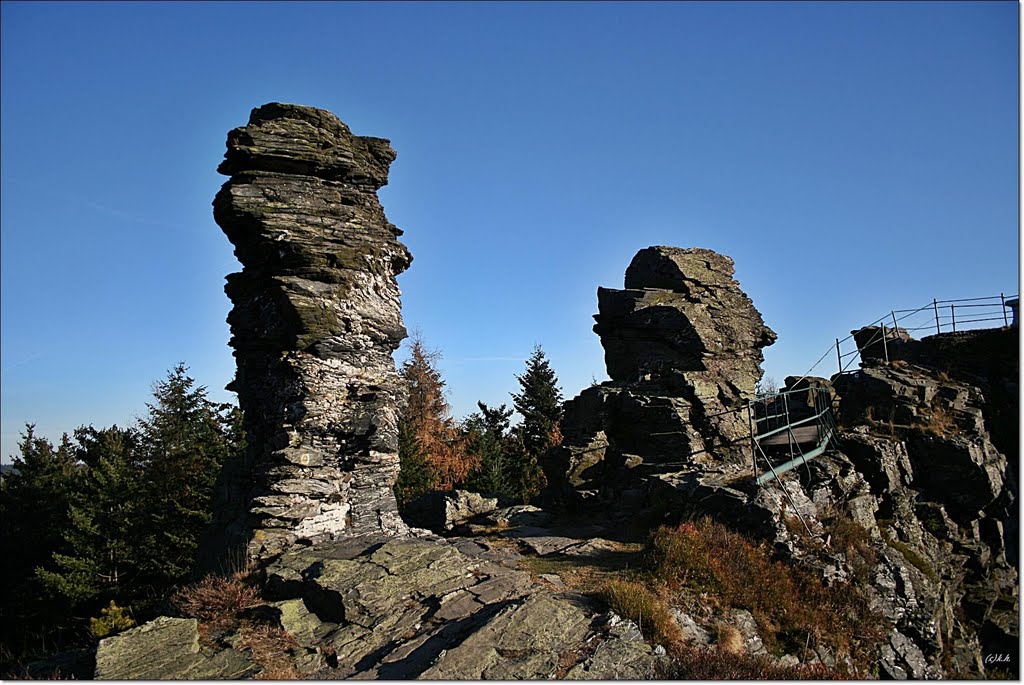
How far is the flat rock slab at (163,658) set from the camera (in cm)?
866

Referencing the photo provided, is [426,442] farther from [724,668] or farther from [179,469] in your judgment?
[724,668]

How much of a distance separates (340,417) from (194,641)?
5.72 m

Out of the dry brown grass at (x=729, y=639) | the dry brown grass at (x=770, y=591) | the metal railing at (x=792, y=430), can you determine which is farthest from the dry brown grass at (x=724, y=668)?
the metal railing at (x=792, y=430)

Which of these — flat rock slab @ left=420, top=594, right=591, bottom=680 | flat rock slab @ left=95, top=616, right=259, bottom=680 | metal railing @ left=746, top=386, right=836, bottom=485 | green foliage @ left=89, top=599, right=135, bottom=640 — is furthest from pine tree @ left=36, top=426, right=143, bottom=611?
metal railing @ left=746, top=386, right=836, bottom=485

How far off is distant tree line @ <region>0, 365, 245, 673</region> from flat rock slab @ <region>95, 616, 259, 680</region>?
19084 millimetres

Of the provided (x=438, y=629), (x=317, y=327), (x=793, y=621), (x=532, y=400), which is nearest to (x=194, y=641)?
(x=438, y=629)

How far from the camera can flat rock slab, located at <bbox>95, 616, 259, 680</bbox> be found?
866cm

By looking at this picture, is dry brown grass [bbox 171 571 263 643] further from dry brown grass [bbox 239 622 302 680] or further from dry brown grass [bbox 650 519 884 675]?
dry brown grass [bbox 650 519 884 675]

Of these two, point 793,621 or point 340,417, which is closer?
point 793,621

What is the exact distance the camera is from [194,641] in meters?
9.59

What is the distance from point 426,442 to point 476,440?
3504 mm

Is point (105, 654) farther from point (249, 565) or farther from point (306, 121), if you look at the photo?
point (306, 121)

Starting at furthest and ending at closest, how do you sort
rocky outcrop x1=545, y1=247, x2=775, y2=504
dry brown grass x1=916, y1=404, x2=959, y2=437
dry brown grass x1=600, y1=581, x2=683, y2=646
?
rocky outcrop x1=545, y1=247, x2=775, y2=504 → dry brown grass x1=916, y1=404, x2=959, y2=437 → dry brown grass x1=600, y1=581, x2=683, y2=646

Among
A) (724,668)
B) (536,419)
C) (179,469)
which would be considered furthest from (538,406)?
(724,668)
